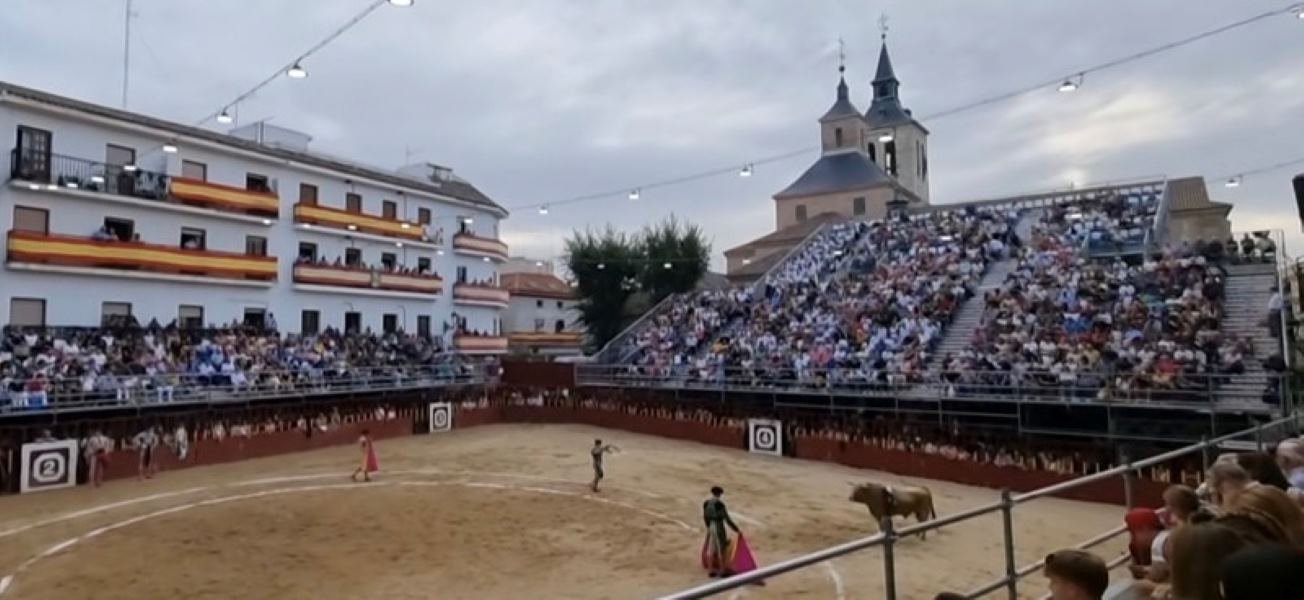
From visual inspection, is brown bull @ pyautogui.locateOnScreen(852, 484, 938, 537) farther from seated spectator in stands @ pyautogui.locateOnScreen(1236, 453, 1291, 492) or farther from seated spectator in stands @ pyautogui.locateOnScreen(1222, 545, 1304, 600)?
seated spectator in stands @ pyautogui.locateOnScreen(1222, 545, 1304, 600)

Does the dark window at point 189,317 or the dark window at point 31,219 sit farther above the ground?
the dark window at point 31,219

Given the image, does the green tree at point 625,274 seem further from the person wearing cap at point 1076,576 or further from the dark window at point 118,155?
the person wearing cap at point 1076,576

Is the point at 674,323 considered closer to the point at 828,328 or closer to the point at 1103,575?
the point at 828,328

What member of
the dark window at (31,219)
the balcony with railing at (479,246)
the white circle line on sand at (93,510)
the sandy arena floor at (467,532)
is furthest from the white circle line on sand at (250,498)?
the balcony with railing at (479,246)

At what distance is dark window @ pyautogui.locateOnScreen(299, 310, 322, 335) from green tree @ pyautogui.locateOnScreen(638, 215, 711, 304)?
18945 millimetres

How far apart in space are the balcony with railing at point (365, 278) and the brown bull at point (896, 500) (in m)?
26.9

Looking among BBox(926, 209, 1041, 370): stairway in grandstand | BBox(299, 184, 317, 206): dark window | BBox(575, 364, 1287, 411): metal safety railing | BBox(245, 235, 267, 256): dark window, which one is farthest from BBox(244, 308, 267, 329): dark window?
BBox(926, 209, 1041, 370): stairway in grandstand

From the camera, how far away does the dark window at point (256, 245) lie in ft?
107

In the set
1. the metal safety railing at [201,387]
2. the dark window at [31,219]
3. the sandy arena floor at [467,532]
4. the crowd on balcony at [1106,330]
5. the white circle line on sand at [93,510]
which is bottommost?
the sandy arena floor at [467,532]

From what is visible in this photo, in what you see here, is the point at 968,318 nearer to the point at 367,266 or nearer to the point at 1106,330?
the point at 1106,330

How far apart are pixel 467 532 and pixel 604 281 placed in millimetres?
32072

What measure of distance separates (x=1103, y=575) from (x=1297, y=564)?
89 centimetres

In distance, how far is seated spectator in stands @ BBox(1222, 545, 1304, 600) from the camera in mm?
2395

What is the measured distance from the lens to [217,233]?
103 ft
